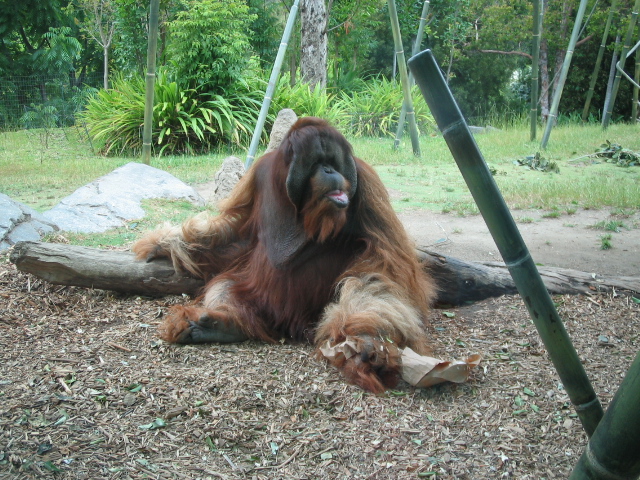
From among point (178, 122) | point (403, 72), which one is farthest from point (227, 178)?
point (178, 122)

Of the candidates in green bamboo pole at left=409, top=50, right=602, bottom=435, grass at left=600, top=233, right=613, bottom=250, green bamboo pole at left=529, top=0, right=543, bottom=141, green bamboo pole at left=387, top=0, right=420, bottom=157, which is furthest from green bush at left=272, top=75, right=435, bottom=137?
green bamboo pole at left=409, top=50, right=602, bottom=435

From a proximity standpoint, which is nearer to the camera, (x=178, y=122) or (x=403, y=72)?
(x=403, y=72)

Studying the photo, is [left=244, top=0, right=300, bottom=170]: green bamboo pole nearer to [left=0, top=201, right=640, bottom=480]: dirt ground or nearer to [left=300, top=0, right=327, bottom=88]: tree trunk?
[left=0, top=201, right=640, bottom=480]: dirt ground

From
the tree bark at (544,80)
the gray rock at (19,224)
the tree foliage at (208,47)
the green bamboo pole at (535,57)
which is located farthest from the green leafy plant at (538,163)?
the tree bark at (544,80)

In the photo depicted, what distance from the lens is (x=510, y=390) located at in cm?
224

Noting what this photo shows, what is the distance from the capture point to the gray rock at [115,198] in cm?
482

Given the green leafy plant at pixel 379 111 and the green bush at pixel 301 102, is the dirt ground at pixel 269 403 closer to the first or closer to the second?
the green bush at pixel 301 102

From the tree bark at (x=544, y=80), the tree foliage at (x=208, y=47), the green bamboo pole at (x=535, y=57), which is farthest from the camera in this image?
the tree bark at (x=544, y=80)

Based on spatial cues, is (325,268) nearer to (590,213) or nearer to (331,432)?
(331,432)

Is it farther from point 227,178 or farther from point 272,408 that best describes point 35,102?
point 272,408

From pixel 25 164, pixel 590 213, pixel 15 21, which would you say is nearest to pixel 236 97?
pixel 25 164

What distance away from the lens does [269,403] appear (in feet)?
7.07

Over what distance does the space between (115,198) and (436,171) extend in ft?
12.5

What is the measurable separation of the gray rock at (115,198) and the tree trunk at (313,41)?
5111 mm
